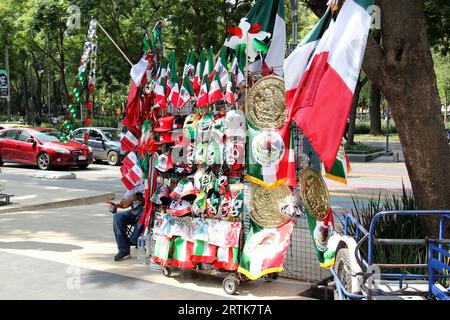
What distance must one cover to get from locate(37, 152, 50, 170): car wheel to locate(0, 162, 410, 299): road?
6759 millimetres

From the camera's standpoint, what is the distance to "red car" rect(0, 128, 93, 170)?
64.0 ft

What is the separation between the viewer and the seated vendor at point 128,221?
7.47m

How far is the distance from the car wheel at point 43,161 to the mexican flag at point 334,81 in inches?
635

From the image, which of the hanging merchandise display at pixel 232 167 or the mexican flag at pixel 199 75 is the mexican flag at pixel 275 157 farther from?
the mexican flag at pixel 199 75

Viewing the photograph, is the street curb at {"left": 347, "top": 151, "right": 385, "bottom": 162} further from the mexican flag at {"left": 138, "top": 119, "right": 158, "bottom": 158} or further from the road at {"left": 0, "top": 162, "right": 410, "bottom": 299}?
the mexican flag at {"left": 138, "top": 119, "right": 158, "bottom": 158}

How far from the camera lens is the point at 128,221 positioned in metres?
7.53

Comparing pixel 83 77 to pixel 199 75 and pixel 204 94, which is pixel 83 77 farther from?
pixel 204 94

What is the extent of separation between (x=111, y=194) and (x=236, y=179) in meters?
7.80

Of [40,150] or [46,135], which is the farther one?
[46,135]

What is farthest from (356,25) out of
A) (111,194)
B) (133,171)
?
(111,194)

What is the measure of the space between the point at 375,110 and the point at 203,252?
3628 cm

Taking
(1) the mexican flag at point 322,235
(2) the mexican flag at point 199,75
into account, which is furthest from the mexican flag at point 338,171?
(2) the mexican flag at point 199,75

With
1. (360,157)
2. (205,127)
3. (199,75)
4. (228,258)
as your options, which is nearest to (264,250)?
(228,258)
